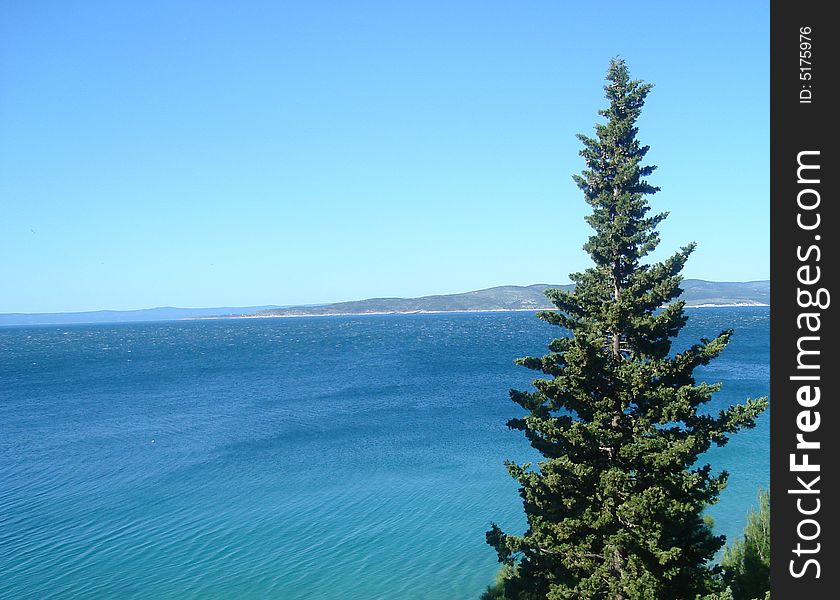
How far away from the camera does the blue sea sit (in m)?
25.7

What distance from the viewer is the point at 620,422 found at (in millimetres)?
15203

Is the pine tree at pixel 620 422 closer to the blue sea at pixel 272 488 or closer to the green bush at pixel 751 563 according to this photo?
the green bush at pixel 751 563

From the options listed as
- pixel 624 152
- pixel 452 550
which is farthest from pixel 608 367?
pixel 452 550

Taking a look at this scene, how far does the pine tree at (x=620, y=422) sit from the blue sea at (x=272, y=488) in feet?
36.1
